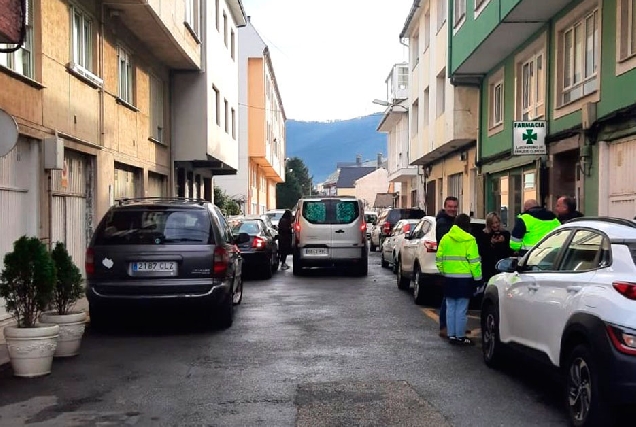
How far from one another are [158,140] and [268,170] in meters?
32.9

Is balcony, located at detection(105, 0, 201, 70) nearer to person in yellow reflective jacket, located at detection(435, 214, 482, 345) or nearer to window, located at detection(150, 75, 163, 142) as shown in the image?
window, located at detection(150, 75, 163, 142)

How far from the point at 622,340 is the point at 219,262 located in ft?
18.2

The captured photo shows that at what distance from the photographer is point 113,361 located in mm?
7805

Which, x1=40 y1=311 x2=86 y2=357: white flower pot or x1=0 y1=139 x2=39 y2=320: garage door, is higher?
x1=0 y1=139 x2=39 y2=320: garage door

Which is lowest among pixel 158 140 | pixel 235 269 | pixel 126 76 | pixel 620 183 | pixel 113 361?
pixel 113 361

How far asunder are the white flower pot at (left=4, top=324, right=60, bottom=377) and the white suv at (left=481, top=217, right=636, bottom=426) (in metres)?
4.50

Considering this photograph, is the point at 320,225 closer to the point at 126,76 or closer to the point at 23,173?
the point at 126,76

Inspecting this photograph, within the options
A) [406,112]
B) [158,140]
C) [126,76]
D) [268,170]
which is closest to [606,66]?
[126,76]

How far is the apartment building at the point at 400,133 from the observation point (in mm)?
38625

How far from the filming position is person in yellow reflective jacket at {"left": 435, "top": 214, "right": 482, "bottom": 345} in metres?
8.63

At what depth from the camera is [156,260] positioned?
9.02 m

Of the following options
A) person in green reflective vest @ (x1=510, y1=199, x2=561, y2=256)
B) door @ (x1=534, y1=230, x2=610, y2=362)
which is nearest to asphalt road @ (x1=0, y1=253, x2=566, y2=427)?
door @ (x1=534, y1=230, x2=610, y2=362)

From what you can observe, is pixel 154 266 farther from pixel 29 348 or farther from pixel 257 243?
pixel 257 243

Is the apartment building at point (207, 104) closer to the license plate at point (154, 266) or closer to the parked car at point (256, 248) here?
the parked car at point (256, 248)
